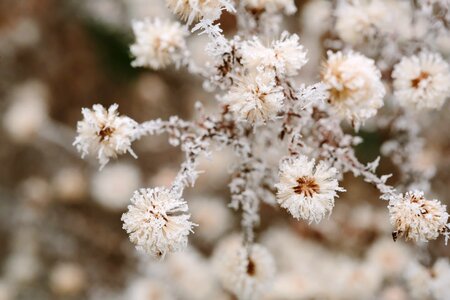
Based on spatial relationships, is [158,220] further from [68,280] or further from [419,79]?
[68,280]

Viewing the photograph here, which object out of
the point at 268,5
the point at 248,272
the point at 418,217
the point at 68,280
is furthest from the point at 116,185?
the point at 418,217

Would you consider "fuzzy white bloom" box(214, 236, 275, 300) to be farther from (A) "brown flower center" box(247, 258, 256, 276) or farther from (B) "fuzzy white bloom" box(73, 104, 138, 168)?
(B) "fuzzy white bloom" box(73, 104, 138, 168)

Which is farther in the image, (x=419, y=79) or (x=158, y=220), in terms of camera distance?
(x=419, y=79)

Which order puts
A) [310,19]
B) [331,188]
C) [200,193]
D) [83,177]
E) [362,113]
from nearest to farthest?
[331,188] < [362,113] < [310,19] < [200,193] < [83,177]

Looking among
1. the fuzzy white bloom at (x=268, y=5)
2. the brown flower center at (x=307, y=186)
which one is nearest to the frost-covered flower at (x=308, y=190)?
the brown flower center at (x=307, y=186)

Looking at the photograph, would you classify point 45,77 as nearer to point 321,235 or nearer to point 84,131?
point 321,235

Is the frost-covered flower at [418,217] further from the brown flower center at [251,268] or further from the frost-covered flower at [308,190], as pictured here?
the brown flower center at [251,268]

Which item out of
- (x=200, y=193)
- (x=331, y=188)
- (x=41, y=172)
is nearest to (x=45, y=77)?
(x=41, y=172)
